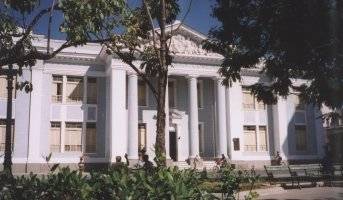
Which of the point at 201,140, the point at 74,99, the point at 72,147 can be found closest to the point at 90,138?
the point at 72,147

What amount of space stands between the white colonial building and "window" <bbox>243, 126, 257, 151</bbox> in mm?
79

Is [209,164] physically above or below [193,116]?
below

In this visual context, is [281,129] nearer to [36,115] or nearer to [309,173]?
[309,173]

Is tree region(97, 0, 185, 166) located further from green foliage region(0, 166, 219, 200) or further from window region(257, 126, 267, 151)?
window region(257, 126, 267, 151)

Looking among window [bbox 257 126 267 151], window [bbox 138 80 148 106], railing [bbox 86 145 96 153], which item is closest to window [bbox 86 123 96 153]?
railing [bbox 86 145 96 153]

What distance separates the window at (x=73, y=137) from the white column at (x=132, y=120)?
3.64 metres

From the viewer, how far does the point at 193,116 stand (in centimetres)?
3388

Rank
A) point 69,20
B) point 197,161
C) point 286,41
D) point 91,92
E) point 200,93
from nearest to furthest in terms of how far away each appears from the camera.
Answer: point 69,20 < point 286,41 < point 197,161 < point 91,92 < point 200,93

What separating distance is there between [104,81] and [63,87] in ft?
9.65

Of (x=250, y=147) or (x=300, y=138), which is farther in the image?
(x=300, y=138)

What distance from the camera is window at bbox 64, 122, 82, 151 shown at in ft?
106

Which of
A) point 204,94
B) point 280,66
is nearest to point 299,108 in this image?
A: point 204,94

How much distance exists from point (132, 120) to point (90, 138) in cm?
350

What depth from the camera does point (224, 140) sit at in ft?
115
